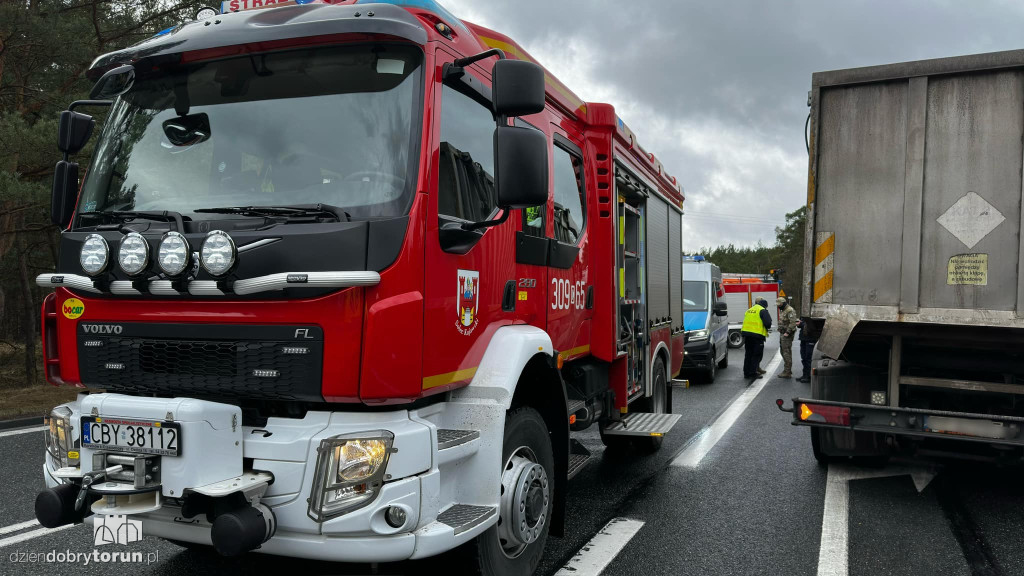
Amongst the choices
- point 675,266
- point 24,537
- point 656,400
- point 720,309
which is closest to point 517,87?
point 24,537

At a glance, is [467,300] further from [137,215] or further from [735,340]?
[735,340]

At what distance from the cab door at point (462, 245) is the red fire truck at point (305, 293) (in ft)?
0.04

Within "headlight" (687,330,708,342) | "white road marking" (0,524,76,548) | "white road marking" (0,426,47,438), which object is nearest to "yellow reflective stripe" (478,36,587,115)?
"white road marking" (0,524,76,548)

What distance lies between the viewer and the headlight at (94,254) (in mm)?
3002

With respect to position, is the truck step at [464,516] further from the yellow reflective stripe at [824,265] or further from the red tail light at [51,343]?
the yellow reflective stripe at [824,265]

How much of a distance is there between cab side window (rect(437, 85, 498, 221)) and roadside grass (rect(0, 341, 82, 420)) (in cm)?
451

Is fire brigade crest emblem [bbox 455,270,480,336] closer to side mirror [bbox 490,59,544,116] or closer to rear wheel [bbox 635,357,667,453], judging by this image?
side mirror [bbox 490,59,544,116]

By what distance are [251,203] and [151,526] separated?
136cm

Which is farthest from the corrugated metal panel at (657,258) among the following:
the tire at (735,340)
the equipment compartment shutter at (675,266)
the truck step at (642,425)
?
the tire at (735,340)

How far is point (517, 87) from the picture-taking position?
3.00m

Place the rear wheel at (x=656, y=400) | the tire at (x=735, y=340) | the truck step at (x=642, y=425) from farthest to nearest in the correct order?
the tire at (x=735, y=340) < the rear wheel at (x=656, y=400) < the truck step at (x=642, y=425)

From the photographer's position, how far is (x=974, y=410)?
5656 millimetres

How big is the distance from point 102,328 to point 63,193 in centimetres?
93

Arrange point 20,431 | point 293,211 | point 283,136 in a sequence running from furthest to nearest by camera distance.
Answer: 1. point 20,431
2. point 283,136
3. point 293,211
